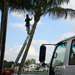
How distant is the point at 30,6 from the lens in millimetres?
18125

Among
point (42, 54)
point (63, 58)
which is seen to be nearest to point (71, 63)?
point (63, 58)

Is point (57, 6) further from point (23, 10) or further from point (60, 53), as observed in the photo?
point (60, 53)

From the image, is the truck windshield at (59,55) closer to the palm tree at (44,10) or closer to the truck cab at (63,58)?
the truck cab at (63,58)

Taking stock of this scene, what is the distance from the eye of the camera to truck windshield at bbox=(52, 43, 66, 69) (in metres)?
5.05

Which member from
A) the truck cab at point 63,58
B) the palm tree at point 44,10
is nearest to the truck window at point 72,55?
the truck cab at point 63,58

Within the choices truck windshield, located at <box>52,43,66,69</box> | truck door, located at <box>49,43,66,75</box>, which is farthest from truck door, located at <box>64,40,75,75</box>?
truck windshield, located at <box>52,43,66,69</box>

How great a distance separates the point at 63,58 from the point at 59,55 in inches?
16.5

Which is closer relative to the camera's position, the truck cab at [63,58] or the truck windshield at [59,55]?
the truck cab at [63,58]

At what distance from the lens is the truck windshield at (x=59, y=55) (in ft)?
16.6

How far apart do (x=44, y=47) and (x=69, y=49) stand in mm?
639

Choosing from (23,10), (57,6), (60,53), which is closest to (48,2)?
(57,6)

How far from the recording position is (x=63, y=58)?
4.90 meters

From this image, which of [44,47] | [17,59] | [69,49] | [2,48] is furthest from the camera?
[17,59]

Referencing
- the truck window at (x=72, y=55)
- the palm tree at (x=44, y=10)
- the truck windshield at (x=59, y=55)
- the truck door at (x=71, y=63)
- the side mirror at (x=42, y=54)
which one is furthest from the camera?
the palm tree at (x=44, y=10)
